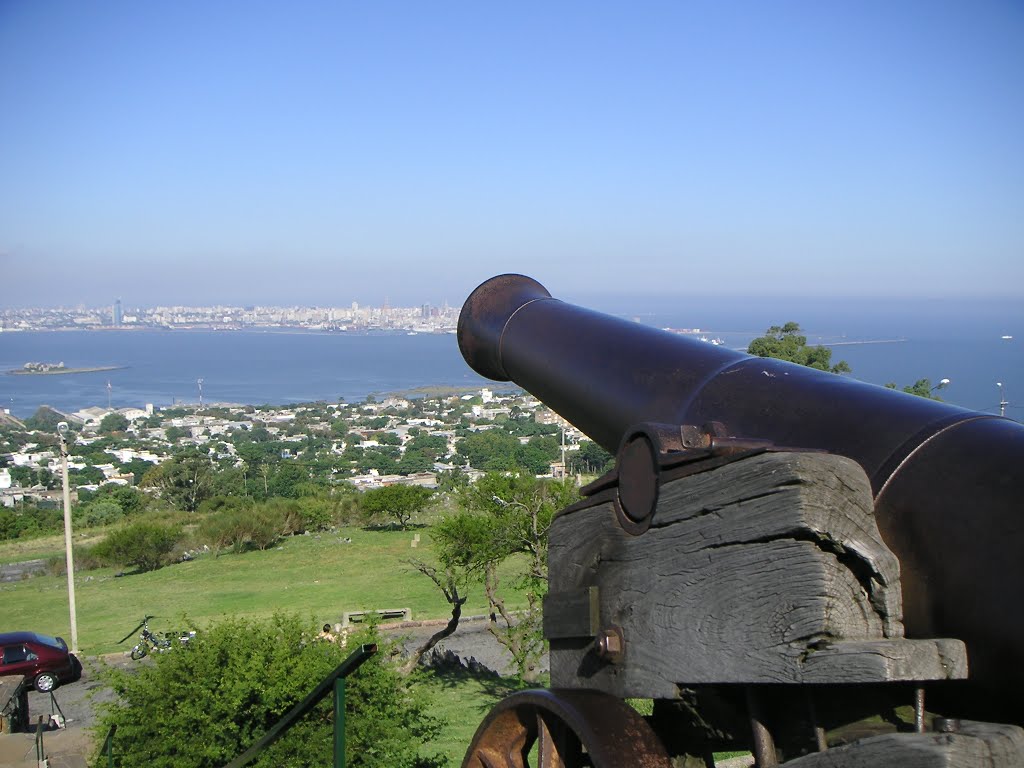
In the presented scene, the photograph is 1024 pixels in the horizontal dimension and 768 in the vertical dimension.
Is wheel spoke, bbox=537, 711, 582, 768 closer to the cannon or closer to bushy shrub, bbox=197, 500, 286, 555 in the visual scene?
the cannon

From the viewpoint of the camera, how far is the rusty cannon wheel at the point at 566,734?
181cm

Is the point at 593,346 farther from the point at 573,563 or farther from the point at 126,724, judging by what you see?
the point at 126,724

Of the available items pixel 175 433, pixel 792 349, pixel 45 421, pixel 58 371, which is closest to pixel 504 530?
pixel 792 349

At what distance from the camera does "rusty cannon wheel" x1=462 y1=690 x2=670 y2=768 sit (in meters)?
1.81

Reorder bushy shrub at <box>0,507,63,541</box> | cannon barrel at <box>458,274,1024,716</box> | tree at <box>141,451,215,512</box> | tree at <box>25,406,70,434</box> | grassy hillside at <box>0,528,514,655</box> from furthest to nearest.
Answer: tree at <box>25,406,70,434</box> < tree at <box>141,451,215,512</box> < bushy shrub at <box>0,507,63,541</box> < grassy hillside at <box>0,528,514,655</box> < cannon barrel at <box>458,274,1024,716</box>

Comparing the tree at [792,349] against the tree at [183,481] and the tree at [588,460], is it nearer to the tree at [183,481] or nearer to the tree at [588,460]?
the tree at [588,460]

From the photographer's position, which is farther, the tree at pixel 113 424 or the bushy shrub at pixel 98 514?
the tree at pixel 113 424

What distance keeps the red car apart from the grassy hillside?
2.58 ft

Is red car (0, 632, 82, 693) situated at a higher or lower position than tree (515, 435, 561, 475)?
higher

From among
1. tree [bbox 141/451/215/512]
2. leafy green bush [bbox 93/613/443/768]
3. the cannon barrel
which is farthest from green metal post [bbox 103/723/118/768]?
tree [bbox 141/451/215/512]

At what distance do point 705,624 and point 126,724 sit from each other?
5600 millimetres

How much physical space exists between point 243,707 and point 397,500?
2138 centimetres

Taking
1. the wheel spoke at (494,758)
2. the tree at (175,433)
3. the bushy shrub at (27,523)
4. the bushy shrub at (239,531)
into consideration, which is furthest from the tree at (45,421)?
the wheel spoke at (494,758)

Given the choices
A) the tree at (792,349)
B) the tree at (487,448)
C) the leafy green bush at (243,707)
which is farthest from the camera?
the tree at (487,448)
